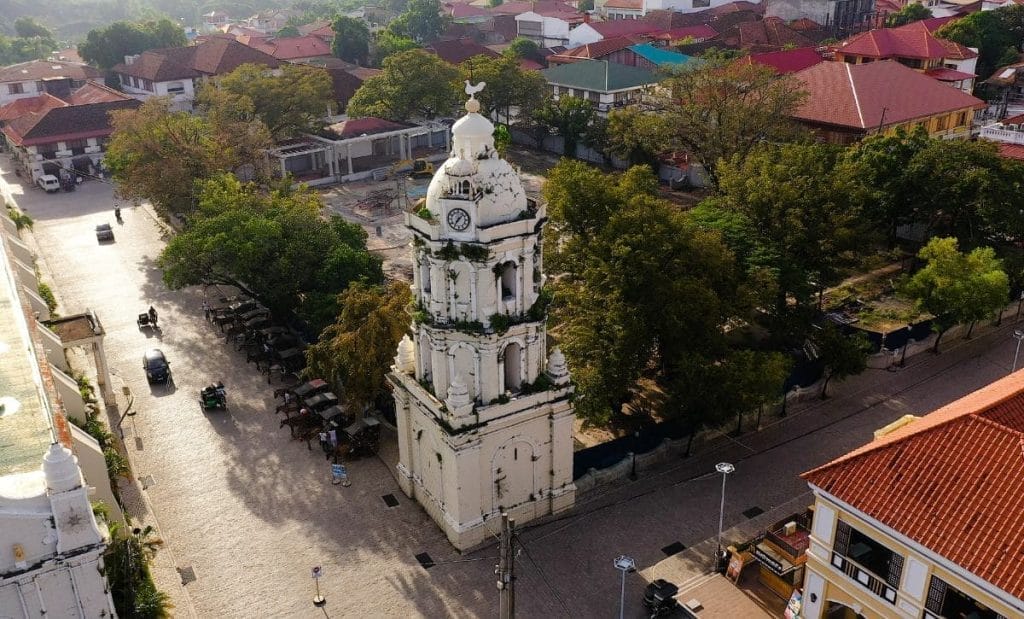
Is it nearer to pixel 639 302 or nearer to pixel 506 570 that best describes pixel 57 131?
pixel 639 302

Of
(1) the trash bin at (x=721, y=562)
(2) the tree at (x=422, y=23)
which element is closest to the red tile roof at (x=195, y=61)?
(2) the tree at (x=422, y=23)

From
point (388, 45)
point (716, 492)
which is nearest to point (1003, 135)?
point (716, 492)

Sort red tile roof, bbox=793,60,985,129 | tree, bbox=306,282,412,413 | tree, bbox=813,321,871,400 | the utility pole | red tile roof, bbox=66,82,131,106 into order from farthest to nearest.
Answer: red tile roof, bbox=66,82,131,106, red tile roof, bbox=793,60,985,129, tree, bbox=813,321,871,400, tree, bbox=306,282,412,413, the utility pole

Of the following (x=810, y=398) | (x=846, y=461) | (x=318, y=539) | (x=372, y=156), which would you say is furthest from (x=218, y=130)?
(x=846, y=461)

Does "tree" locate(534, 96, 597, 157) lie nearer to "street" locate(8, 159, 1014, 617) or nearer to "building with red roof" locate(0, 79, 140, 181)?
"building with red roof" locate(0, 79, 140, 181)

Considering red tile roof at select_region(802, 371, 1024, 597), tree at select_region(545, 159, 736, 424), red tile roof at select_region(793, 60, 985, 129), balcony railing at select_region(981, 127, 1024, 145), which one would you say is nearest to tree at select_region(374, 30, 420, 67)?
red tile roof at select_region(793, 60, 985, 129)
